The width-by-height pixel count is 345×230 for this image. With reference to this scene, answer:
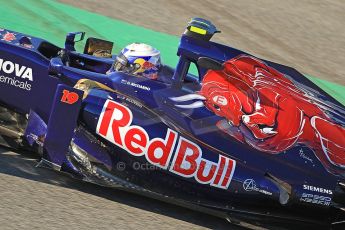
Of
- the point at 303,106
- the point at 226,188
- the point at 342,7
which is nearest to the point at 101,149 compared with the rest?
the point at 226,188

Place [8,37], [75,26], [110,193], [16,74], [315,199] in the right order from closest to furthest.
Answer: [315,199], [110,193], [16,74], [8,37], [75,26]

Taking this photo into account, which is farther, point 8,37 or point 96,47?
point 96,47

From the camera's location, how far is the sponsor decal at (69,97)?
5.66 m

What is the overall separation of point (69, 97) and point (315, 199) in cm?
236

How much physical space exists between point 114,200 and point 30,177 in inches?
31.6

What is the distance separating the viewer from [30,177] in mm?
5707

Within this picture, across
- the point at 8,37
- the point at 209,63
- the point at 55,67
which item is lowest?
the point at 55,67

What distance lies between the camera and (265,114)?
564 cm

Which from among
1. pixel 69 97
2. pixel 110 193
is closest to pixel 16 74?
pixel 69 97

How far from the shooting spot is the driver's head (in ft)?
19.3

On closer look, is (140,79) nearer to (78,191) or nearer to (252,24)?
(78,191)

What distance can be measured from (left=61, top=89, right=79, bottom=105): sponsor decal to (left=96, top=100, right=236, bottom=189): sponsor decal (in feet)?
1.09

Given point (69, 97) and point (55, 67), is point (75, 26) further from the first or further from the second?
point (69, 97)

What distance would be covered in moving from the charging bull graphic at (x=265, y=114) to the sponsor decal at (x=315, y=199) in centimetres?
31
